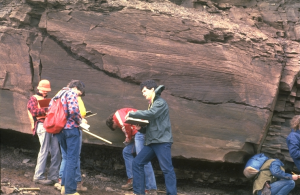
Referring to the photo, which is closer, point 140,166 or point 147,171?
point 140,166

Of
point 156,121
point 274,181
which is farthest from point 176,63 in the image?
point 274,181

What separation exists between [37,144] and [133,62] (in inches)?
125

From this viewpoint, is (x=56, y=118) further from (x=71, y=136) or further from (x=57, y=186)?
(x=57, y=186)

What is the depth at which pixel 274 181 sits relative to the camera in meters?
5.95

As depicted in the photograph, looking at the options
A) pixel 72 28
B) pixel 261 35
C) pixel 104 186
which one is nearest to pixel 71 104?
pixel 104 186

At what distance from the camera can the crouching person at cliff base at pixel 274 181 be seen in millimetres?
5785

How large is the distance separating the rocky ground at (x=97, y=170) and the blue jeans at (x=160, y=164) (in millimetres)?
984

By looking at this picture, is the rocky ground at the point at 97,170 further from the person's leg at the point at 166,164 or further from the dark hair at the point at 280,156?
the person's leg at the point at 166,164

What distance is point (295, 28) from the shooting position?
24.7 ft

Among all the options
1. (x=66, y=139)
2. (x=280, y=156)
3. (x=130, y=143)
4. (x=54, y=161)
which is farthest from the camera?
(x=280, y=156)

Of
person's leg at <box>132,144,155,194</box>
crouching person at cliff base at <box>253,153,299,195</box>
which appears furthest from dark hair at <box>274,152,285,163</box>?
person's leg at <box>132,144,155,194</box>

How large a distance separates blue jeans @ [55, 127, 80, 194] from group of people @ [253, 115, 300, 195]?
2819 millimetres

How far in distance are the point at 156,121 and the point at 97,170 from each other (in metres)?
3.14

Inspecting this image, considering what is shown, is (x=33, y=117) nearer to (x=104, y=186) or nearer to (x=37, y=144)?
(x=104, y=186)
